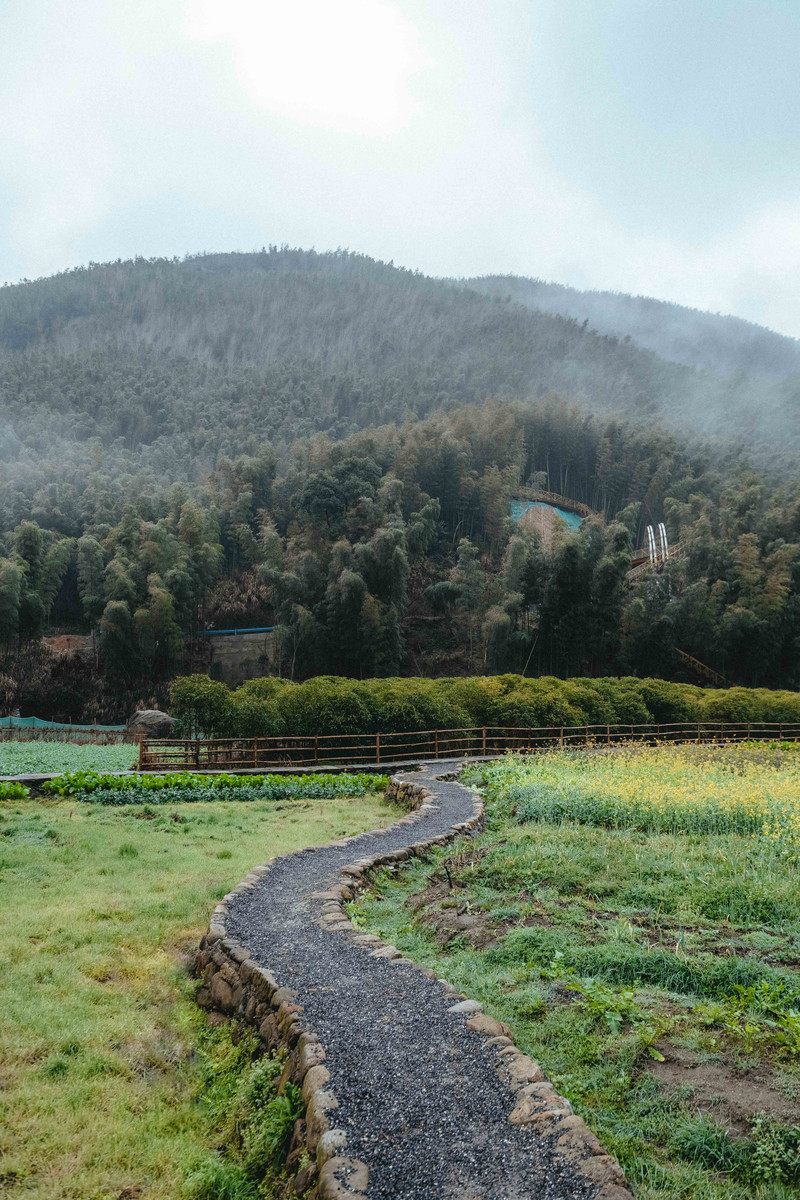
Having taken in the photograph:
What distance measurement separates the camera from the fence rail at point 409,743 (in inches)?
635

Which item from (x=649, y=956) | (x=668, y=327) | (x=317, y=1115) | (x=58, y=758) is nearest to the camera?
(x=317, y=1115)

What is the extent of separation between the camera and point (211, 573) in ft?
141

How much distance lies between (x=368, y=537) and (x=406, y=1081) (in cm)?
3800

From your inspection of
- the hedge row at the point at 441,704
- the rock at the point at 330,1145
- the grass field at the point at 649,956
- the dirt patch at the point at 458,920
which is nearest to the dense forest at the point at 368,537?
the hedge row at the point at 441,704

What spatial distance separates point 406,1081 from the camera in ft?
11.2

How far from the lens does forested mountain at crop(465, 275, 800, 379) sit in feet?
477

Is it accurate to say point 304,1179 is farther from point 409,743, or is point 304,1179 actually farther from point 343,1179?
point 409,743

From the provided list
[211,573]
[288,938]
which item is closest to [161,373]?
[211,573]

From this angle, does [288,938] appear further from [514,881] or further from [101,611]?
[101,611]

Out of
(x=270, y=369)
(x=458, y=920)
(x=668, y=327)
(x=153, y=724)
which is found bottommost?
(x=153, y=724)

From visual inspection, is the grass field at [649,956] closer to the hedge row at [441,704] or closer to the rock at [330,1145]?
the rock at [330,1145]

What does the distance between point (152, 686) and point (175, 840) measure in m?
29.6

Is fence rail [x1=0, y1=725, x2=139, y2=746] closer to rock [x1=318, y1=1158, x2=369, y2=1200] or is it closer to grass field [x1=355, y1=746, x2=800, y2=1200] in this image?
grass field [x1=355, y1=746, x2=800, y2=1200]

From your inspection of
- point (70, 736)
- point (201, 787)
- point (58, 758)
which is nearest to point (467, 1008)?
point (201, 787)
